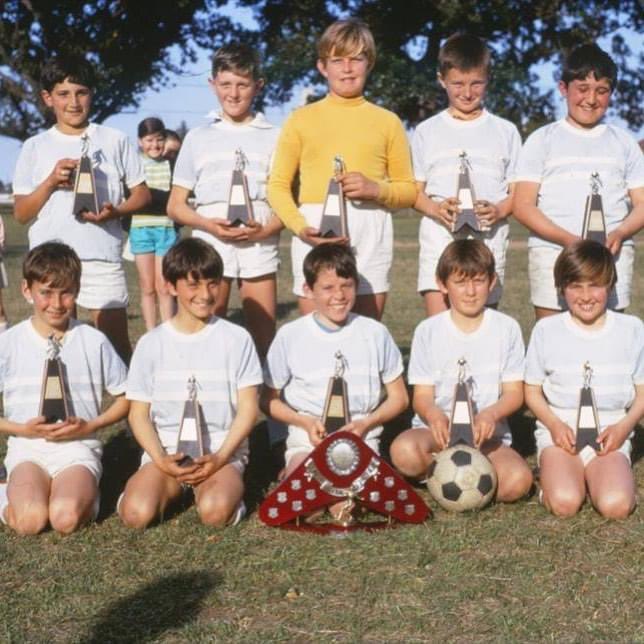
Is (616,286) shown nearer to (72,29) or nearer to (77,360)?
(77,360)

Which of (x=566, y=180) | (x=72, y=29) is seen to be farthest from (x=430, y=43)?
(x=566, y=180)

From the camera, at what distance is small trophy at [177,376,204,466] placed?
454 centimetres

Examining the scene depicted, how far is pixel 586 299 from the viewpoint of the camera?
4.85 metres

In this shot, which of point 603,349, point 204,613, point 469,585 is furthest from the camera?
point 603,349

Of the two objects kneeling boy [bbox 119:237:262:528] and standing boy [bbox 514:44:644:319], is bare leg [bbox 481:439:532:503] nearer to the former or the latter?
standing boy [bbox 514:44:644:319]

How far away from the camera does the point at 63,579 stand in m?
3.96

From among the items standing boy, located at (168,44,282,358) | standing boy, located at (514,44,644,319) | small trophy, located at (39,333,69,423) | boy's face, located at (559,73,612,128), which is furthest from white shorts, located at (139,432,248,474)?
boy's face, located at (559,73,612,128)

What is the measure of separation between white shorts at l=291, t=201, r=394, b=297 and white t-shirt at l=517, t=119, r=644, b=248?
2.41 feet

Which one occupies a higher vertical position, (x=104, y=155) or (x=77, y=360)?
(x=104, y=155)

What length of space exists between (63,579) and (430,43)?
116ft

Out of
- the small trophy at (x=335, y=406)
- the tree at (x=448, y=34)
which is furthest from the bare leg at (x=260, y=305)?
the tree at (x=448, y=34)

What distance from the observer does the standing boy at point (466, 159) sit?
17.2 ft

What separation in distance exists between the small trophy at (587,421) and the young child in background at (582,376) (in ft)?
0.13

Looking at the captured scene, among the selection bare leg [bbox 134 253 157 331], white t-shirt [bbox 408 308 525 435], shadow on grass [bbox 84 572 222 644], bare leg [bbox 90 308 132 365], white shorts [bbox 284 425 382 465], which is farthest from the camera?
bare leg [bbox 134 253 157 331]
